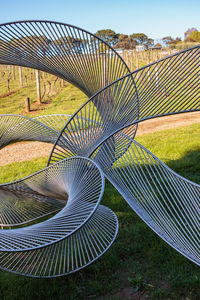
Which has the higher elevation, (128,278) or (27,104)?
(27,104)

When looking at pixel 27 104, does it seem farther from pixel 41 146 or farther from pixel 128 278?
pixel 128 278

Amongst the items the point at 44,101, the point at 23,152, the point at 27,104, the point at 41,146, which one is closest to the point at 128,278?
the point at 23,152

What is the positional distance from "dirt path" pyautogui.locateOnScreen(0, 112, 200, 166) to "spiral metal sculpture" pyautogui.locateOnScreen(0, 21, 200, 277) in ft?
9.72

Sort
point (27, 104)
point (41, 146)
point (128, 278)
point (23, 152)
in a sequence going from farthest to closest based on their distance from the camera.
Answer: point (27, 104) < point (41, 146) < point (23, 152) < point (128, 278)

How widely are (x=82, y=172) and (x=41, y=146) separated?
5289mm

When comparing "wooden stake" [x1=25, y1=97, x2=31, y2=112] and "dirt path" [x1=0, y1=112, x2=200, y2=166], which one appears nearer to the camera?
"dirt path" [x1=0, y1=112, x2=200, y2=166]

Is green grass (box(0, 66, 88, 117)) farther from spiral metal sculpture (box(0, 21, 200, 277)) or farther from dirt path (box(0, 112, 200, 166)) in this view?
spiral metal sculpture (box(0, 21, 200, 277))

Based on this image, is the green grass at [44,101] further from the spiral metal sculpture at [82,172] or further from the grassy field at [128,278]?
the grassy field at [128,278]

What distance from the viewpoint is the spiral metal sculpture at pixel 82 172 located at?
2.92 metres

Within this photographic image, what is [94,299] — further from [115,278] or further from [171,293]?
[171,293]

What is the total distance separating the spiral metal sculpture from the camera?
292 cm

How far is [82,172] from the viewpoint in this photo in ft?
11.1

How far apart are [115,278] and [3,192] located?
2.08m

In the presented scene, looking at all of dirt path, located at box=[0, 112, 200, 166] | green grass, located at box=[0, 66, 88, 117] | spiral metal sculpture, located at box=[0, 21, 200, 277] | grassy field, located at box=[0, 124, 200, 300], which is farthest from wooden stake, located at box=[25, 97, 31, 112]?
grassy field, located at box=[0, 124, 200, 300]
